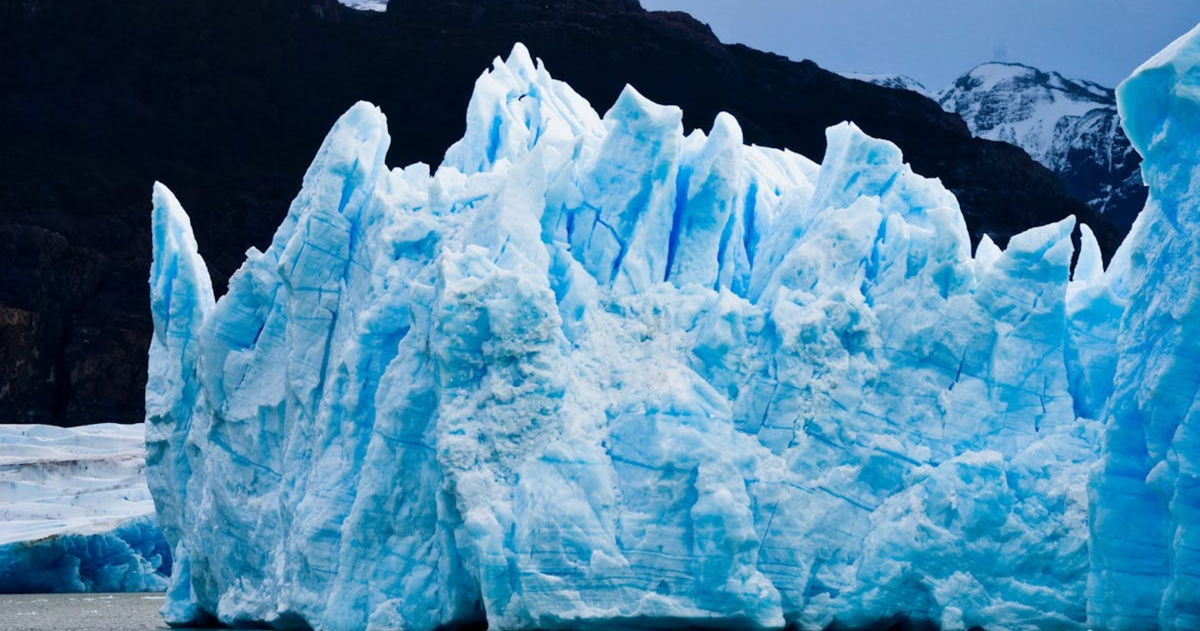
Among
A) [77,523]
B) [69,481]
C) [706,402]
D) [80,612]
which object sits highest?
[69,481]

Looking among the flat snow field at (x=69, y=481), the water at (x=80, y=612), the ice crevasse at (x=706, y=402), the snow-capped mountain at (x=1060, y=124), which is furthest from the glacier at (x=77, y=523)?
the snow-capped mountain at (x=1060, y=124)

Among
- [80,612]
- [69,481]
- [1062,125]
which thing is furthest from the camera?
[1062,125]

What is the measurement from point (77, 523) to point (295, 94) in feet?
72.6

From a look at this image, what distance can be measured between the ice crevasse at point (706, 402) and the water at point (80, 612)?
2926 millimetres

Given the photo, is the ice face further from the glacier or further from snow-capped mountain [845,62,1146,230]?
snow-capped mountain [845,62,1146,230]

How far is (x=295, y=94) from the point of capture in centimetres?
4531

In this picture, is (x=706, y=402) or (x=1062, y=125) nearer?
(x=706, y=402)

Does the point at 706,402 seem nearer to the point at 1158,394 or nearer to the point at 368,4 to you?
the point at 1158,394

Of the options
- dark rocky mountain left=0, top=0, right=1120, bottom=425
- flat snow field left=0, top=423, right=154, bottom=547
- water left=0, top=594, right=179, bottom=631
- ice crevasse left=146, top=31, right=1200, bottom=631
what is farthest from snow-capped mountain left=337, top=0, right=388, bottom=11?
ice crevasse left=146, top=31, right=1200, bottom=631

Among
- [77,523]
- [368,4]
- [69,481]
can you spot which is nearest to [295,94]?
[368,4]

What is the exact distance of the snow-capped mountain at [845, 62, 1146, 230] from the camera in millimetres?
49500

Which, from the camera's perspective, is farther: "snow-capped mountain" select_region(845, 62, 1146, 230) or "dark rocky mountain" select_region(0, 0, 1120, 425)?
"snow-capped mountain" select_region(845, 62, 1146, 230)

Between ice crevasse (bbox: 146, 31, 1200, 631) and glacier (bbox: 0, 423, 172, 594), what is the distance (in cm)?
944

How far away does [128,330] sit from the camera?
1522 inches
